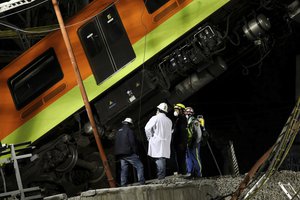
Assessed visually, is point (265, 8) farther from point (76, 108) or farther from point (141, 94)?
point (76, 108)

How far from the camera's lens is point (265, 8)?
10680 mm

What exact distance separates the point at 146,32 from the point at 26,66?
2829 millimetres

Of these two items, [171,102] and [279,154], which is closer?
[279,154]

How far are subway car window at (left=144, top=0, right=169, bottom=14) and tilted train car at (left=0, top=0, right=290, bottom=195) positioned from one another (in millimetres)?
19

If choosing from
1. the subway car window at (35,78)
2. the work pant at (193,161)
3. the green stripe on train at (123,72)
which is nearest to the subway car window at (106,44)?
the green stripe on train at (123,72)

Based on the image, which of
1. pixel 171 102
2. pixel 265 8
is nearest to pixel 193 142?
pixel 171 102

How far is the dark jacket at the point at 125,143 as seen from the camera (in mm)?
9977

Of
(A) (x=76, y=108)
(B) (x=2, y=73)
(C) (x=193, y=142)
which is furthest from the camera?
(B) (x=2, y=73)

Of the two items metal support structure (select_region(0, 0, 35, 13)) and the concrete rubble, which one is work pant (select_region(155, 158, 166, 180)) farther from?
metal support structure (select_region(0, 0, 35, 13))

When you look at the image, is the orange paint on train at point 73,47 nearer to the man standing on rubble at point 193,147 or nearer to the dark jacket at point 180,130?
the dark jacket at point 180,130

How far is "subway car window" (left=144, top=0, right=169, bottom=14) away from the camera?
10.6 m

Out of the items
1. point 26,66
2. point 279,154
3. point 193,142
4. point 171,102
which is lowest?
point 279,154

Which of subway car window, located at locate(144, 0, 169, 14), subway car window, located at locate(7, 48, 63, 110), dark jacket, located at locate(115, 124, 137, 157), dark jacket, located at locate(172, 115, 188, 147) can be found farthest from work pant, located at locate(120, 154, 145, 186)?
subway car window, located at locate(144, 0, 169, 14)

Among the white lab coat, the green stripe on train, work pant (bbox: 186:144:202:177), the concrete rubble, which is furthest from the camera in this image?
work pant (bbox: 186:144:202:177)
